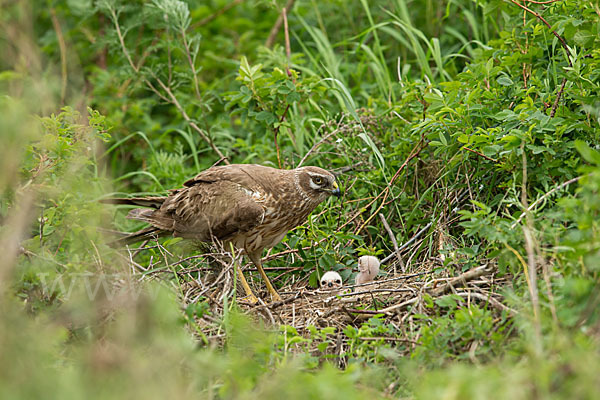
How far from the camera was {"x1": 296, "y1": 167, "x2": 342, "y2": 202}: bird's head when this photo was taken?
191 inches

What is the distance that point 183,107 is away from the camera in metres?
6.82

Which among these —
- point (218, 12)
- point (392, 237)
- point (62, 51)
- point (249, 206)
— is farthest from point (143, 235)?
point (218, 12)

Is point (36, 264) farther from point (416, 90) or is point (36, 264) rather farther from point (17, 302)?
point (416, 90)

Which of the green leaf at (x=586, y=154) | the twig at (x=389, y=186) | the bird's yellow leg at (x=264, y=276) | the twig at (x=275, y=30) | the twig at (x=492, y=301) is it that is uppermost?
the green leaf at (x=586, y=154)

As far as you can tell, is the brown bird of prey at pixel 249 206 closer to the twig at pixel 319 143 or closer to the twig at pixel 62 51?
the twig at pixel 319 143

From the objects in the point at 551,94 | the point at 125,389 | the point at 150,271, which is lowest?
the point at 150,271

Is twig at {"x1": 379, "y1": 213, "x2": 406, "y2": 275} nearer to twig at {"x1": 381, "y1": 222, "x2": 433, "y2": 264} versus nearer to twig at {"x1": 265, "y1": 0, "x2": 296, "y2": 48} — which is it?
twig at {"x1": 381, "y1": 222, "x2": 433, "y2": 264}

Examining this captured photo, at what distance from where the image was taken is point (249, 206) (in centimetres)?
471

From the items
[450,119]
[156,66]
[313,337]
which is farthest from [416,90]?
[156,66]

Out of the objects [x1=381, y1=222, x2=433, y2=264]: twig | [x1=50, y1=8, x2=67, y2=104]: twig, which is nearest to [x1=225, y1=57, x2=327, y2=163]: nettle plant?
[x1=381, y1=222, x2=433, y2=264]: twig

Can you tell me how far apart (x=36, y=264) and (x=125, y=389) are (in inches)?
59.7

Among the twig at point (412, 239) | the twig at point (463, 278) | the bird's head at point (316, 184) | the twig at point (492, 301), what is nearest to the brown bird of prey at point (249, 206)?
the bird's head at point (316, 184)

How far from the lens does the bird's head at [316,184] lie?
4.85 m

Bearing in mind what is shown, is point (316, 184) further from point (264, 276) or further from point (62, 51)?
point (62, 51)
